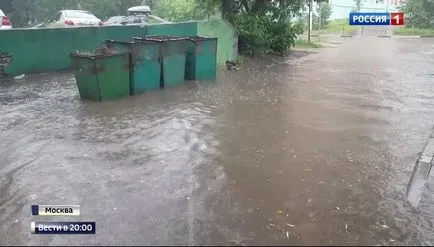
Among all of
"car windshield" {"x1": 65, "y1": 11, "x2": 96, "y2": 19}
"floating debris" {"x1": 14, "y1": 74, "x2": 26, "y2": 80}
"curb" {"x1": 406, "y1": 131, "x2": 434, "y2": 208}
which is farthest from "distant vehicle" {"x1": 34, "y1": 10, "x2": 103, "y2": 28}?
"curb" {"x1": 406, "y1": 131, "x2": 434, "y2": 208}

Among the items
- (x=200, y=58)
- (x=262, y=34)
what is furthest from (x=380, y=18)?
(x=200, y=58)

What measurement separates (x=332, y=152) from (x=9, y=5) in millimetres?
25247

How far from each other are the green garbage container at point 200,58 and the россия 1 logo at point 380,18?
92.2 feet

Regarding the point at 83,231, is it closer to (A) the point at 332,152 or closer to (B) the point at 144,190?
(B) the point at 144,190

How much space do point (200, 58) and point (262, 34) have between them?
255 inches

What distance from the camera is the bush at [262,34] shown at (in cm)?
1788

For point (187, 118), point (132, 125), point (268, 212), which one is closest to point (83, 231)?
point (268, 212)

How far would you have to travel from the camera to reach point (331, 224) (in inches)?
177

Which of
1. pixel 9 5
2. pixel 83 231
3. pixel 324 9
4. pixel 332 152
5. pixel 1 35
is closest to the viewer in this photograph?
pixel 83 231

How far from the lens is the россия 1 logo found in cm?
3823

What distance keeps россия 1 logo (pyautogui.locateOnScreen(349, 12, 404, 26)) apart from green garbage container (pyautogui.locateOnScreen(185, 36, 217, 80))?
2811 cm

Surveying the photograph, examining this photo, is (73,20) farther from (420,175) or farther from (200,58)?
(420,175)

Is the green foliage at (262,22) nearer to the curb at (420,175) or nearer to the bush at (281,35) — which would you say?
the bush at (281,35)

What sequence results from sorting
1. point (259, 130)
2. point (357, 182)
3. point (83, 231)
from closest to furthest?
point (83, 231) → point (357, 182) → point (259, 130)
